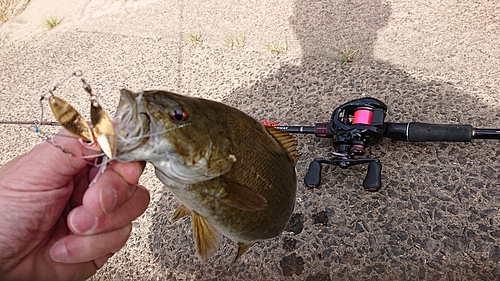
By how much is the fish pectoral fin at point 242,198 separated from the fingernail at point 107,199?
393 millimetres

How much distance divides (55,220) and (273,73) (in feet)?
6.81

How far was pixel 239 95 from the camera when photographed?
10.6ft

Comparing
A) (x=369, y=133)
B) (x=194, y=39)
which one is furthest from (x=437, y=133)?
(x=194, y=39)

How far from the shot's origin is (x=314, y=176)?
238 centimetres

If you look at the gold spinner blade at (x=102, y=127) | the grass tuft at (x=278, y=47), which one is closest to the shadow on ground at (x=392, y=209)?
the grass tuft at (x=278, y=47)

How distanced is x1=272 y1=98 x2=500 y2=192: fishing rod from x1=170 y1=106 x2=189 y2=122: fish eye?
123 centimetres

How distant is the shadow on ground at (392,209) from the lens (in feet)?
6.86

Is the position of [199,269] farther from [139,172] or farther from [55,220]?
[139,172]

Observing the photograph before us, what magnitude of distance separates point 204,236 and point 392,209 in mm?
1170

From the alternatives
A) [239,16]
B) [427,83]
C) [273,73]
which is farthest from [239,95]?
[427,83]

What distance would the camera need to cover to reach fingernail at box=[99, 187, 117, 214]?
4.49ft

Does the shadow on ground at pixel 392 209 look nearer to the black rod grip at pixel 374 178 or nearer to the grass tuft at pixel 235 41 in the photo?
the black rod grip at pixel 374 178

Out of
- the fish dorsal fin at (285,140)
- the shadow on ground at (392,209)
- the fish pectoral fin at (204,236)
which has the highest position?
the fish dorsal fin at (285,140)

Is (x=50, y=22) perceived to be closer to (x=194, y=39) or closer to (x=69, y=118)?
(x=194, y=39)
